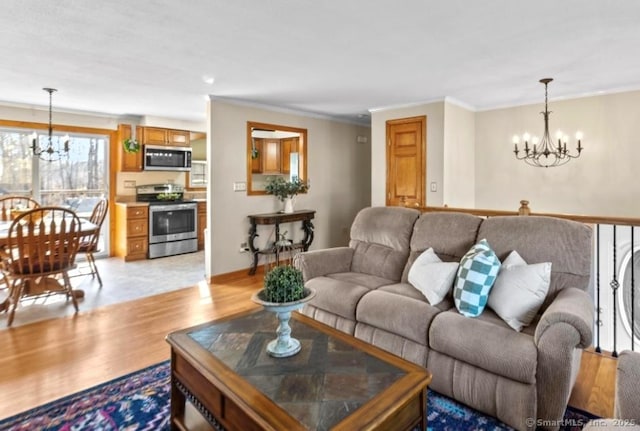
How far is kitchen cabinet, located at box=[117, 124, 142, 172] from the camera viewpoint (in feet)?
19.9

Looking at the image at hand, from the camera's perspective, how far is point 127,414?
2.01 meters

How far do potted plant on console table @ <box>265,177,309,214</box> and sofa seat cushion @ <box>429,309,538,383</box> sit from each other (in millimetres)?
3409

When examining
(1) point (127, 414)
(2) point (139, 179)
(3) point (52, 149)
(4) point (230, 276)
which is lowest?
(1) point (127, 414)

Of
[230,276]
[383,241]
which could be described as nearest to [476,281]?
[383,241]

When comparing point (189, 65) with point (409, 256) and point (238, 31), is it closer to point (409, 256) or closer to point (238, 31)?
point (238, 31)

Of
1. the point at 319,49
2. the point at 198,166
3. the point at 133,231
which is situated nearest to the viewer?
the point at 319,49

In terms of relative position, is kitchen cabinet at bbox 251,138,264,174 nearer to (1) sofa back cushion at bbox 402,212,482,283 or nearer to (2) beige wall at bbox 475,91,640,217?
(2) beige wall at bbox 475,91,640,217

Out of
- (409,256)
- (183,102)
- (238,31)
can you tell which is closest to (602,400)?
(409,256)

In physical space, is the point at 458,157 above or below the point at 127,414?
above

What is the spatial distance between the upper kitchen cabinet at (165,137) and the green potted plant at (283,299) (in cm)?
551

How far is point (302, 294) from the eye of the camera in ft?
5.43

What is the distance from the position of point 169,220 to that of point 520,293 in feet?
18.4

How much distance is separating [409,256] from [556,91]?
119 inches

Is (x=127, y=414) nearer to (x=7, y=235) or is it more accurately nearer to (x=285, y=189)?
(x=7, y=235)
